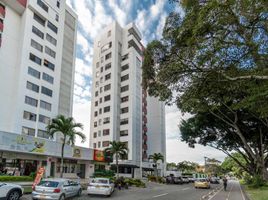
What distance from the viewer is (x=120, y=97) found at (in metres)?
73.2

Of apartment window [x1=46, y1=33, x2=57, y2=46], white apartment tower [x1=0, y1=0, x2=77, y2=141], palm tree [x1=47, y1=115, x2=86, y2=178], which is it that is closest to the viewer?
palm tree [x1=47, y1=115, x2=86, y2=178]

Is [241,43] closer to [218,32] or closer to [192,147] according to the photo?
[218,32]

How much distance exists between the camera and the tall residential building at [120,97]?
68812 mm

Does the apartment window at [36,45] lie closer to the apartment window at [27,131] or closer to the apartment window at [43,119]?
the apartment window at [43,119]

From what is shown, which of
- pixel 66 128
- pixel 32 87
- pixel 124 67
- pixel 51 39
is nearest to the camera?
pixel 66 128

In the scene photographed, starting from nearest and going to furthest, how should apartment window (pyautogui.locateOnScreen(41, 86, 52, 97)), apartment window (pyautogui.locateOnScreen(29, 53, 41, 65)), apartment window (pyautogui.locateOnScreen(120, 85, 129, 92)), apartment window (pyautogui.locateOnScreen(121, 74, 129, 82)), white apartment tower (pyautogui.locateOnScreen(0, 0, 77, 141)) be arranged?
white apartment tower (pyautogui.locateOnScreen(0, 0, 77, 141)) < apartment window (pyautogui.locateOnScreen(29, 53, 41, 65)) < apartment window (pyautogui.locateOnScreen(41, 86, 52, 97)) < apartment window (pyautogui.locateOnScreen(120, 85, 129, 92)) < apartment window (pyautogui.locateOnScreen(121, 74, 129, 82))

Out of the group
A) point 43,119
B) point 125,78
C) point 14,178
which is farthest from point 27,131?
point 125,78

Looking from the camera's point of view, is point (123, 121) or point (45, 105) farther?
point (123, 121)

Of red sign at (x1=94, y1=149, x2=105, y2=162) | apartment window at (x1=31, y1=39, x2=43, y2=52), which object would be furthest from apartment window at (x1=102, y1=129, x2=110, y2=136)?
apartment window at (x1=31, y1=39, x2=43, y2=52)

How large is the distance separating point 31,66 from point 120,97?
30.2 metres

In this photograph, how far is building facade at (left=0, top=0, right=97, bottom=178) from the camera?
40250 millimetres

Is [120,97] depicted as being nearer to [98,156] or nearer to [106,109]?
[106,109]

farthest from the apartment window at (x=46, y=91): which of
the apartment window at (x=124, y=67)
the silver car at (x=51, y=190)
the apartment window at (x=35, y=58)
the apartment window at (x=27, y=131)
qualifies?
the silver car at (x=51, y=190)

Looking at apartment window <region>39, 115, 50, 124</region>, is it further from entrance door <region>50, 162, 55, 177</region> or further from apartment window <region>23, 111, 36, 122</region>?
entrance door <region>50, 162, 55, 177</region>
